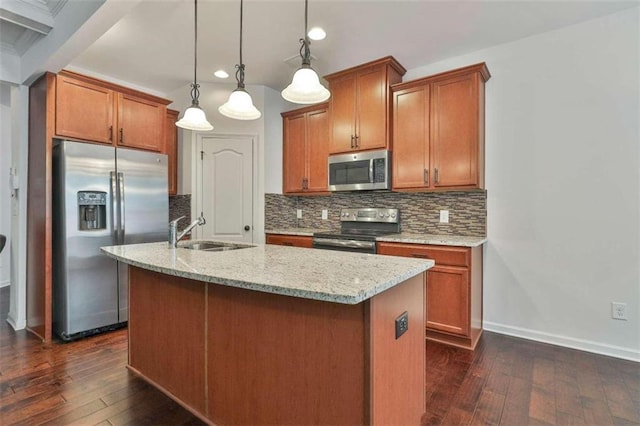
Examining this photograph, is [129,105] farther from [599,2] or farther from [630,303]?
[630,303]

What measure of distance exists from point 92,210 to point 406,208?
3.05 metres

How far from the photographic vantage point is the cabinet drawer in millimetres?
2637

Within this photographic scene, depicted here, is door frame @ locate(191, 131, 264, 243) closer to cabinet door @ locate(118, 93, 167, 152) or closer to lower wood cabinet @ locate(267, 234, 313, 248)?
lower wood cabinet @ locate(267, 234, 313, 248)

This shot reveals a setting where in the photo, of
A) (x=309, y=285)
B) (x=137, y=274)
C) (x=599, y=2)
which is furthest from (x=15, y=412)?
(x=599, y=2)

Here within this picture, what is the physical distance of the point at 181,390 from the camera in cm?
181

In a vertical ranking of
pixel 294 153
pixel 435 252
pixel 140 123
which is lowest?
pixel 435 252

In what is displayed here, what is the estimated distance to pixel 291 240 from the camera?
376 cm

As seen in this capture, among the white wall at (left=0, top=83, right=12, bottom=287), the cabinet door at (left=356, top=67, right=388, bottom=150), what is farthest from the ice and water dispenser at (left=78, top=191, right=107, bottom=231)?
the white wall at (left=0, top=83, right=12, bottom=287)

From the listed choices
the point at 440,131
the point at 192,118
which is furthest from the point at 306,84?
the point at 440,131

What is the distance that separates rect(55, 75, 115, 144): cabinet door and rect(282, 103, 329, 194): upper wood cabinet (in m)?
1.94

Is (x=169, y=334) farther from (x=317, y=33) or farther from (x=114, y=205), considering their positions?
(x=317, y=33)

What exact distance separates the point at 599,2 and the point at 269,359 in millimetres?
3348

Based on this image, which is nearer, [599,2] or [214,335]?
[214,335]

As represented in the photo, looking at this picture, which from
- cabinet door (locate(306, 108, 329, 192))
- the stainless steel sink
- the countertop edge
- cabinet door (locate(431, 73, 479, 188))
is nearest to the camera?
the countertop edge
